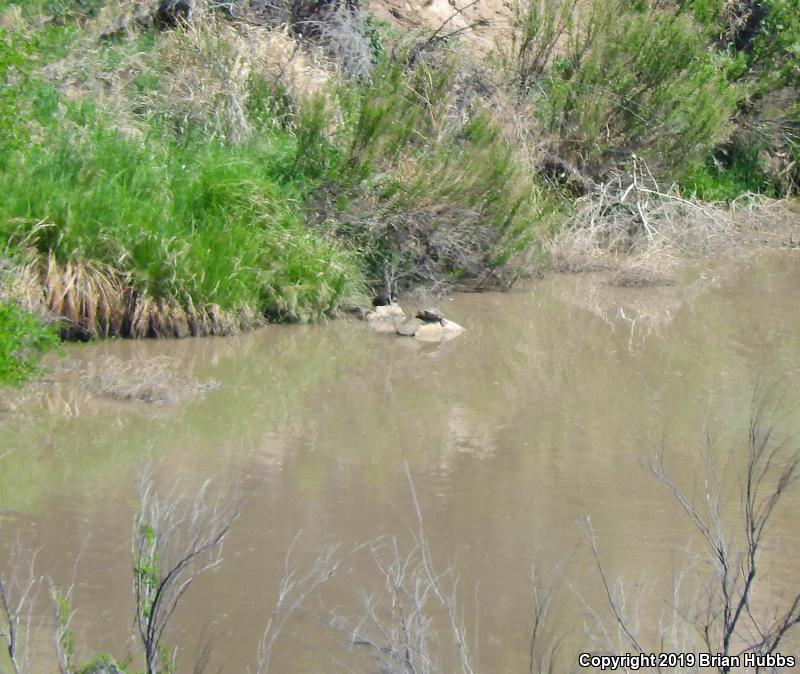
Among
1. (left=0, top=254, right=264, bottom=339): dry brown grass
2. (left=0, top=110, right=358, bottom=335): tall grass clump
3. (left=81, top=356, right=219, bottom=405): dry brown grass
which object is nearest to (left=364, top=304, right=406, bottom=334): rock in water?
(left=0, top=110, right=358, bottom=335): tall grass clump

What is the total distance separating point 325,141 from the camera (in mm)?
11844

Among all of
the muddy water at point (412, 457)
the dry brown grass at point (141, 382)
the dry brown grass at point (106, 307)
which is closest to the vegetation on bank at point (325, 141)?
the dry brown grass at point (106, 307)

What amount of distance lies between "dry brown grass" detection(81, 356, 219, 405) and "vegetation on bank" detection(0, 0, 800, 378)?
0.82m

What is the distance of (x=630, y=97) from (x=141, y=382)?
26.7 feet

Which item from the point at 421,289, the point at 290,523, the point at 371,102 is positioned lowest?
the point at 421,289

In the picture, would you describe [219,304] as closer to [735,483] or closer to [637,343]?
[637,343]

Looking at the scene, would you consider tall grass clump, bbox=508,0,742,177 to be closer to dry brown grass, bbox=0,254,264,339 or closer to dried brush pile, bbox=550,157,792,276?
dried brush pile, bbox=550,157,792,276

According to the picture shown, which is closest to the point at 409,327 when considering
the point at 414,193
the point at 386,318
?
the point at 386,318

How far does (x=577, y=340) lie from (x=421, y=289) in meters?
1.77

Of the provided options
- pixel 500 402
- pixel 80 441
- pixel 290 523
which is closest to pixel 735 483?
pixel 500 402

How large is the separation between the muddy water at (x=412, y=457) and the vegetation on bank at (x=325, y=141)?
2.10 feet

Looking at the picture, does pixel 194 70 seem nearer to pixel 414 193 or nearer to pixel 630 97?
pixel 414 193

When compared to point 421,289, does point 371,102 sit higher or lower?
higher

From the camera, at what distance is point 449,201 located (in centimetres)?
1162
